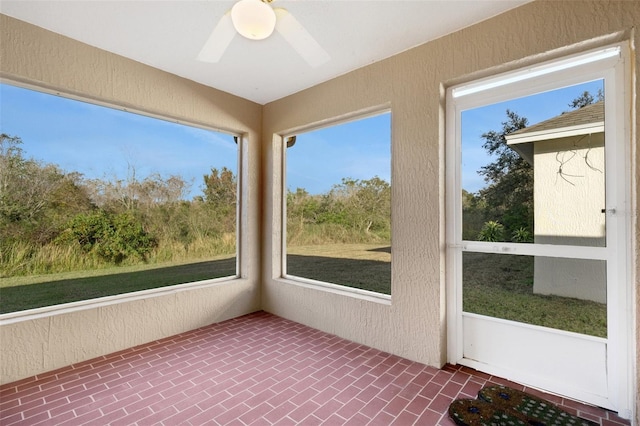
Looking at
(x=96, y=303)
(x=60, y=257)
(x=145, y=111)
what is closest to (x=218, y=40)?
(x=145, y=111)

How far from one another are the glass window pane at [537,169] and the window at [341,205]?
83 centimetres

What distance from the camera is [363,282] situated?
3322 mm

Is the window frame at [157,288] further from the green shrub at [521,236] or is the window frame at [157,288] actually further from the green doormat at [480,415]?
the green shrub at [521,236]

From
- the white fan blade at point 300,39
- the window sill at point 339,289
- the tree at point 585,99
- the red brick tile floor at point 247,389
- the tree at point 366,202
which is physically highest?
the white fan blade at point 300,39

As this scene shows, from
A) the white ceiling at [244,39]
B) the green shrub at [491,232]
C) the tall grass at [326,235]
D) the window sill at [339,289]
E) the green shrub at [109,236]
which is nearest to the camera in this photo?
the white ceiling at [244,39]

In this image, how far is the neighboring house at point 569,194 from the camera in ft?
6.78

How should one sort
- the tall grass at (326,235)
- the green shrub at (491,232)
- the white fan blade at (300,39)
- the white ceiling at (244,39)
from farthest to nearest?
1. the tall grass at (326,235)
2. the green shrub at (491,232)
3. the white fan blade at (300,39)
4. the white ceiling at (244,39)

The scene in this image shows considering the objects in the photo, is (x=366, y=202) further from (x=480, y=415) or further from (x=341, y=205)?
(x=480, y=415)

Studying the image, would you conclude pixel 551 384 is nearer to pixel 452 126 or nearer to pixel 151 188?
pixel 452 126

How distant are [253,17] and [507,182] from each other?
2283mm

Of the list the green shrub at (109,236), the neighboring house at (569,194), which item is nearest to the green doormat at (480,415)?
the neighboring house at (569,194)

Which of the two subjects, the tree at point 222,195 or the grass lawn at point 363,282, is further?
the tree at point 222,195

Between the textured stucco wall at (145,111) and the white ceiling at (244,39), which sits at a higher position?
the white ceiling at (244,39)

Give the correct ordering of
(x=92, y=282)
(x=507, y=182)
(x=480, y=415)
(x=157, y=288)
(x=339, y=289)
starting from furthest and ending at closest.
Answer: (x=339, y=289) → (x=157, y=288) → (x=92, y=282) → (x=507, y=182) → (x=480, y=415)
